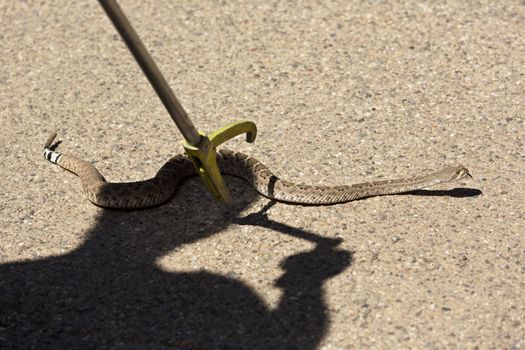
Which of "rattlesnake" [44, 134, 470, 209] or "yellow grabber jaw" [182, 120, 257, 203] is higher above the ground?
"yellow grabber jaw" [182, 120, 257, 203]

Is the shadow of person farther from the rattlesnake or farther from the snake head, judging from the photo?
the snake head

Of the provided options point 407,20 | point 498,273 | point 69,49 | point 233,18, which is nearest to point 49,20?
point 69,49

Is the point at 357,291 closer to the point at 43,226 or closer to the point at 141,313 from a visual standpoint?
the point at 141,313

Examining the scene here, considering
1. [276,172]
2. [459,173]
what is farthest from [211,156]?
[459,173]

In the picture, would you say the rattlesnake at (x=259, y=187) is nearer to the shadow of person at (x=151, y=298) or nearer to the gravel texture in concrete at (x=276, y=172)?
the gravel texture in concrete at (x=276, y=172)

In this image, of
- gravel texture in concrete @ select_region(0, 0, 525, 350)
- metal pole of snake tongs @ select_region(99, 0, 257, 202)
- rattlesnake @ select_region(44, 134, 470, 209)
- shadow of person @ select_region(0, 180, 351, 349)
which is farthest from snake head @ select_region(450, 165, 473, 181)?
metal pole of snake tongs @ select_region(99, 0, 257, 202)

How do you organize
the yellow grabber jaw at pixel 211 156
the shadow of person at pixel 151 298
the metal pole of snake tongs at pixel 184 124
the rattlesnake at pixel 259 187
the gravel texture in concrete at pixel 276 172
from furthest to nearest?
the rattlesnake at pixel 259 187, the yellow grabber jaw at pixel 211 156, the gravel texture in concrete at pixel 276 172, the shadow of person at pixel 151 298, the metal pole of snake tongs at pixel 184 124

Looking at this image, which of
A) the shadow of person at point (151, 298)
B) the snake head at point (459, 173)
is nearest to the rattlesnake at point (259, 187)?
the snake head at point (459, 173)
